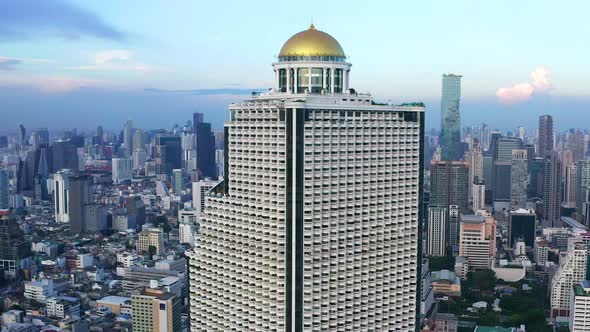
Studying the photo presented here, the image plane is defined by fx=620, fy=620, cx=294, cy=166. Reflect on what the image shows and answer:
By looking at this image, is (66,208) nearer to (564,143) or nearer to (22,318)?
(22,318)

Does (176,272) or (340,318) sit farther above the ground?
(340,318)

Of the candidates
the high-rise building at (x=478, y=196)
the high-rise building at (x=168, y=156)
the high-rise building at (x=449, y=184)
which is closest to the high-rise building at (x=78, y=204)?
the high-rise building at (x=168, y=156)

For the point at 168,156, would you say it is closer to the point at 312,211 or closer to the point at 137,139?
the point at 137,139

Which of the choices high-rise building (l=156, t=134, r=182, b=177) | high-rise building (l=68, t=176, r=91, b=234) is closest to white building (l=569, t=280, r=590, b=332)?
high-rise building (l=68, t=176, r=91, b=234)

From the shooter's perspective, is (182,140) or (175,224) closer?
(175,224)

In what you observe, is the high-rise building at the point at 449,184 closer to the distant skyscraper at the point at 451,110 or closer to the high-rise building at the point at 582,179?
the high-rise building at the point at 582,179

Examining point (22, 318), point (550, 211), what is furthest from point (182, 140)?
point (22, 318)

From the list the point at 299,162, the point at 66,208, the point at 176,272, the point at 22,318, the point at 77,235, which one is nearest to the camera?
the point at 299,162

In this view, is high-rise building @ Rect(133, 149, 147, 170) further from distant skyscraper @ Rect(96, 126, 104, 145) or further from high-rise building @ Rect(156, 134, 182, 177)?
distant skyscraper @ Rect(96, 126, 104, 145)
